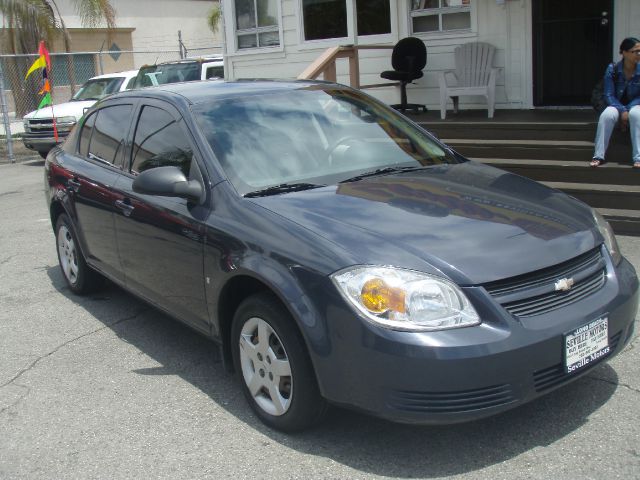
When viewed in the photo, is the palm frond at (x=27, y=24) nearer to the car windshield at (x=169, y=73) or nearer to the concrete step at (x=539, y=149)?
the car windshield at (x=169, y=73)

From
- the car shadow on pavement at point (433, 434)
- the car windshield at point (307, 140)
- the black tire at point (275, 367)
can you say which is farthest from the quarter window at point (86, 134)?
the black tire at point (275, 367)

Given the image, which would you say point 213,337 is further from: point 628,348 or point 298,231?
point 628,348

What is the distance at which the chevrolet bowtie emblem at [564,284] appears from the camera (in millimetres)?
3420

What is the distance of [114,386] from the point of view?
4.53m

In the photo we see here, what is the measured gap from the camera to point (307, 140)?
14.9 feet

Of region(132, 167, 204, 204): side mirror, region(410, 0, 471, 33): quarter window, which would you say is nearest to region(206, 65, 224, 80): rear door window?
region(410, 0, 471, 33): quarter window

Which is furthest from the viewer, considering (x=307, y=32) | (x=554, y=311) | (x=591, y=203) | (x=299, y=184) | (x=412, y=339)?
(x=307, y=32)

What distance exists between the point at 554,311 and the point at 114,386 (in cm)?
258

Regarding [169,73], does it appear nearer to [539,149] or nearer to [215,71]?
[215,71]

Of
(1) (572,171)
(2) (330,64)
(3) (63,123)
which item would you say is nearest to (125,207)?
(1) (572,171)

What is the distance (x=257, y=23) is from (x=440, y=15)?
12.7 ft

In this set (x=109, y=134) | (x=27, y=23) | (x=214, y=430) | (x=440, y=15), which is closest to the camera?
(x=214, y=430)

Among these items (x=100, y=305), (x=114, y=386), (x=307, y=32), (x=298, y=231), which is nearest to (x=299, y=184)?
(x=298, y=231)

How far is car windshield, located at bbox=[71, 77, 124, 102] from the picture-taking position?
1664cm
